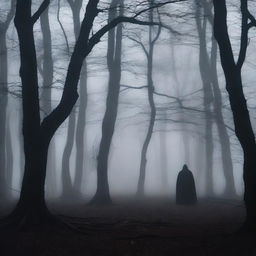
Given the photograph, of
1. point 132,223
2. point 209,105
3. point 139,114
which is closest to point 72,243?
point 132,223

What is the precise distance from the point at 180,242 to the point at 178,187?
34.4 ft

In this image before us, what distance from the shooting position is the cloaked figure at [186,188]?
1998cm

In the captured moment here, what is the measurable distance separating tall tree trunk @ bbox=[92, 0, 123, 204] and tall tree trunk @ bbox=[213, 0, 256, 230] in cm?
940

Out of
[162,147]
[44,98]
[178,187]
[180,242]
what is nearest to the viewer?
Answer: [180,242]

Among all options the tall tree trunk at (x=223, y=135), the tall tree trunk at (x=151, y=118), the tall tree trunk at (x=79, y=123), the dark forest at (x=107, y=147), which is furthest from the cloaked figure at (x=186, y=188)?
the tall tree trunk at (x=151, y=118)

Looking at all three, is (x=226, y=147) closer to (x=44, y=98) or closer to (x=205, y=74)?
(x=205, y=74)

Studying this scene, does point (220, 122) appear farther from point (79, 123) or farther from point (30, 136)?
point (30, 136)

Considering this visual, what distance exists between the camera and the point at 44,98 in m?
30.4

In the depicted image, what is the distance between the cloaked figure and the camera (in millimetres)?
19984

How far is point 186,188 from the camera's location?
798 inches

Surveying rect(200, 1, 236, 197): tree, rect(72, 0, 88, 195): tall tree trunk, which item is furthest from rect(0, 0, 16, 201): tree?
rect(200, 1, 236, 197): tree

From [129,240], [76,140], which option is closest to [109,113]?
[76,140]

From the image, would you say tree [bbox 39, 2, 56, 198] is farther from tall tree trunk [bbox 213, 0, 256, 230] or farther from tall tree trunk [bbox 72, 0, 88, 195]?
tall tree trunk [bbox 213, 0, 256, 230]

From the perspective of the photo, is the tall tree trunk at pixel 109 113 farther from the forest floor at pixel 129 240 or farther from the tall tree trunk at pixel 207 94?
the forest floor at pixel 129 240
